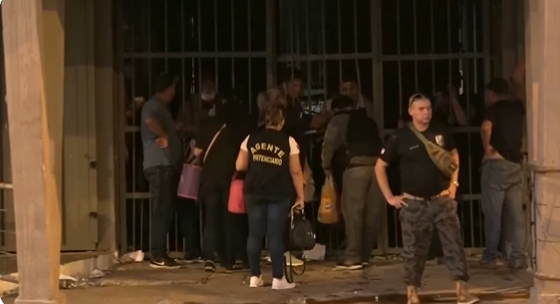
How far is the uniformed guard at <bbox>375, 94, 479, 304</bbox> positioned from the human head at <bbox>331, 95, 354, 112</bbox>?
6.89ft

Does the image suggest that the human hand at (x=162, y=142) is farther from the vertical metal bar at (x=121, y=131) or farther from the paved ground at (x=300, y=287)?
the paved ground at (x=300, y=287)

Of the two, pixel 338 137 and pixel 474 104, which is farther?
pixel 474 104

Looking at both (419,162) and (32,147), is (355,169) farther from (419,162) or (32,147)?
(32,147)

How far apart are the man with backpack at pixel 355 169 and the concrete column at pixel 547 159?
8.50ft

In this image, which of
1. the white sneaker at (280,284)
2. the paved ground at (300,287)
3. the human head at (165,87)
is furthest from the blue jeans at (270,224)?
the human head at (165,87)

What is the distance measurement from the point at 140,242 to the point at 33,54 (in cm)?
417

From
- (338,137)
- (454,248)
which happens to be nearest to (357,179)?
(338,137)

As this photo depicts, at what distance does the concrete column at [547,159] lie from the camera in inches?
287

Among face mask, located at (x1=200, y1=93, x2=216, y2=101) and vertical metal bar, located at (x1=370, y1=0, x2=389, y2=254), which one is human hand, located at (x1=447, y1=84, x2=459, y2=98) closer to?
vertical metal bar, located at (x1=370, y1=0, x2=389, y2=254)

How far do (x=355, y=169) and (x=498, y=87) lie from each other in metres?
1.71

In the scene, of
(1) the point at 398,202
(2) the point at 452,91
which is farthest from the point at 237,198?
(2) the point at 452,91

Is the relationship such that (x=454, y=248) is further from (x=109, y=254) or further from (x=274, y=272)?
(x=109, y=254)

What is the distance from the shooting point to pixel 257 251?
8.97 m

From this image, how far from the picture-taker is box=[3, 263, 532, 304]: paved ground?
8461 millimetres
